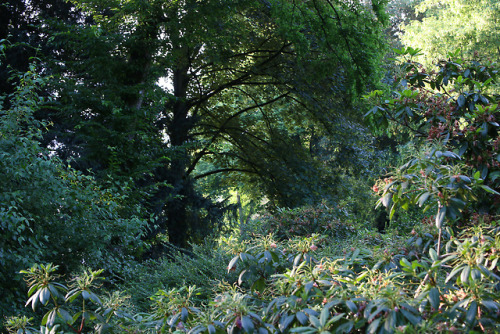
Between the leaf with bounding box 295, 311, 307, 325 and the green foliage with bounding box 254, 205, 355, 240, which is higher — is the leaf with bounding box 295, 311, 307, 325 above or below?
below

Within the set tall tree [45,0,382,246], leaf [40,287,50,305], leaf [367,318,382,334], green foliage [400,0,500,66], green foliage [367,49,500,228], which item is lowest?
leaf [367,318,382,334]

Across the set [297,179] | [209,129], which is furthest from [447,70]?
[209,129]

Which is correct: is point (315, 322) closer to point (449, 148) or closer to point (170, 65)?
point (449, 148)

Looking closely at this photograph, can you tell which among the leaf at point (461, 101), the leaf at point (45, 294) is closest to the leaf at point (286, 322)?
the leaf at point (45, 294)

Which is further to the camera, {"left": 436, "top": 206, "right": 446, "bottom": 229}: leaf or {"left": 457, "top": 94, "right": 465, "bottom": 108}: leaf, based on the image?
{"left": 457, "top": 94, "right": 465, "bottom": 108}: leaf

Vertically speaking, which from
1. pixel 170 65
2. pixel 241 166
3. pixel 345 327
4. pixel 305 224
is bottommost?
pixel 345 327

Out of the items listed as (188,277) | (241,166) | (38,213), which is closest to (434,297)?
(188,277)

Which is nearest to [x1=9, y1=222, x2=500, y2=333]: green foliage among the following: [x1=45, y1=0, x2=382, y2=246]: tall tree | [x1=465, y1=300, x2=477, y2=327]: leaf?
[x1=465, y1=300, x2=477, y2=327]: leaf

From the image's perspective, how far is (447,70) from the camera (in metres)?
3.89

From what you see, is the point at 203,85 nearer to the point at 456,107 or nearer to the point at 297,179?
the point at 297,179

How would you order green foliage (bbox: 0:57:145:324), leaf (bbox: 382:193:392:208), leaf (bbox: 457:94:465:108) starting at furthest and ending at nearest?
green foliage (bbox: 0:57:145:324)
leaf (bbox: 457:94:465:108)
leaf (bbox: 382:193:392:208)

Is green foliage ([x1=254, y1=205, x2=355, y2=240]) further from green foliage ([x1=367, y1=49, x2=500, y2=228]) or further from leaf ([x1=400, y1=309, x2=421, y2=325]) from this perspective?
leaf ([x1=400, y1=309, x2=421, y2=325])

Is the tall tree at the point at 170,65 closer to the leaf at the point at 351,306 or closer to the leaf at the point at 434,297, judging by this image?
the leaf at the point at 351,306

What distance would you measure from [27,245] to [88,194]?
39.8 inches
